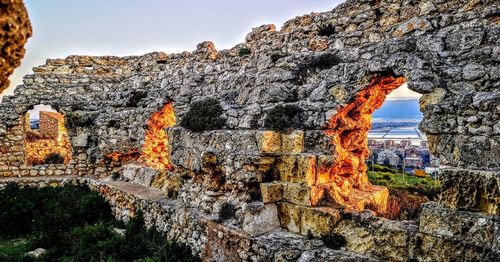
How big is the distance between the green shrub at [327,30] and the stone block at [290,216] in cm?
393

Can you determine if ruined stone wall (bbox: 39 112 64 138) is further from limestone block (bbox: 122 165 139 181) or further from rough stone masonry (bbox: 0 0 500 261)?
rough stone masonry (bbox: 0 0 500 261)

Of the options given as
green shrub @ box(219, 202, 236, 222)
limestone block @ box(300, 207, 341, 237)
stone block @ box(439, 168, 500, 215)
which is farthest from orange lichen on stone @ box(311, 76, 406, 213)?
stone block @ box(439, 168, 500, 215)

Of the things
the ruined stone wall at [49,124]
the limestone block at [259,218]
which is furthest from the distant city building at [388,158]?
the ruined stone wall at [49,124]

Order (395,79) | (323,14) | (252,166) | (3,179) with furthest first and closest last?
(3,179)
(323,14)
(252,166)
(395,79)

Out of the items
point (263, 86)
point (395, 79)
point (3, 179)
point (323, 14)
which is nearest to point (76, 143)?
point (3, 179)

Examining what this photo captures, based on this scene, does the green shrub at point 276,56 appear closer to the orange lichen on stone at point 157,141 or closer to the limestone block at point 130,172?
the orange lichen on stone at point 157,141

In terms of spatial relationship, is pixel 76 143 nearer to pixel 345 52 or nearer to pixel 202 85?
pixel 202 85

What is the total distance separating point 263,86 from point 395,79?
2.64m

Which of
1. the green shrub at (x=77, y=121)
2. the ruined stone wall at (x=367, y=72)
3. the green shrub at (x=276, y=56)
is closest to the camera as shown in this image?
the ruined stone wall at (x=367, y=72)

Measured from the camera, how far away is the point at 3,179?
1362cm

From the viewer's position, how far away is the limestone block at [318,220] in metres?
5.41

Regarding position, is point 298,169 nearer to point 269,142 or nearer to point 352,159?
point 269,142

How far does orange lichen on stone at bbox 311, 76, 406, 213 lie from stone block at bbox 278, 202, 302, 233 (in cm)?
39

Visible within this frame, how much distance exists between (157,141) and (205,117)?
492cm
